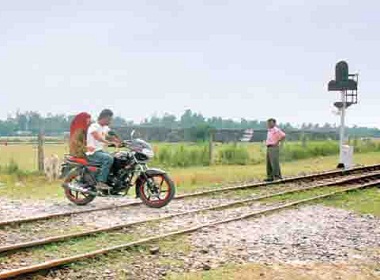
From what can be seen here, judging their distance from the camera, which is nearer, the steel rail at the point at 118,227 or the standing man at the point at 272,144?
the steel rail at the point at 118,227

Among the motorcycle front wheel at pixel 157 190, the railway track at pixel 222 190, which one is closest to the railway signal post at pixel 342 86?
the railway track at pixel 222 190

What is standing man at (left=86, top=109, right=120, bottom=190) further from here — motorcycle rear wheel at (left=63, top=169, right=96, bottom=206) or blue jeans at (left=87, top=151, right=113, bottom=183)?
motorcycle rear wheel at (left=63, top=169, right=96, bottom=206)

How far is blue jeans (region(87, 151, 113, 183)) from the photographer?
407 inches

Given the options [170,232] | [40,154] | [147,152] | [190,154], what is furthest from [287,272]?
[190,154]

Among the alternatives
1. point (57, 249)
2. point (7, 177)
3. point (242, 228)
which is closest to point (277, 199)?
point (242, 228)

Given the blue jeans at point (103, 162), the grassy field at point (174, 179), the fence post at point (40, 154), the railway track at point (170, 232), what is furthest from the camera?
the fence post at point (40, 154)

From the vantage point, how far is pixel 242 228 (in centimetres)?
870

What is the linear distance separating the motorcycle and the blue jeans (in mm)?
91

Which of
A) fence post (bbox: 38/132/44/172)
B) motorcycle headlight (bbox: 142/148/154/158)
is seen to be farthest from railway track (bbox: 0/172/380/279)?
fence post (bbox: 38/132/44/172)

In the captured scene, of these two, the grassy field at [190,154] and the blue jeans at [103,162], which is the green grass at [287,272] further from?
the grassy field at [190,154]

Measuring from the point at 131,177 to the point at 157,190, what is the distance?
53 cm

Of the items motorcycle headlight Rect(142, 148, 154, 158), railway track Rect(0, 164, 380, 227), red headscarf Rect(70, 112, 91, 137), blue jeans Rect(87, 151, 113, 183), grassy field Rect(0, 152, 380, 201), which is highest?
red headscarf Rect(70, 112, 91, 137)

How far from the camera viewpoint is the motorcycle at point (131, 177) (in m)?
10.5

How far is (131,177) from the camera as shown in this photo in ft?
34.8
